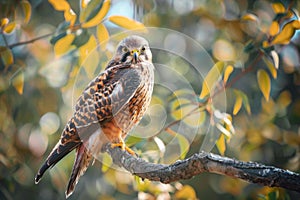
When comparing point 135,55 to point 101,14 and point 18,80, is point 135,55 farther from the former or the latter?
point 18,80

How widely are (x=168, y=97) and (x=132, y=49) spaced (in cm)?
84

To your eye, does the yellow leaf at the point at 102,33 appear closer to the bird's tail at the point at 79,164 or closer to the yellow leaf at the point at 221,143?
the bird's tail at the point at 79,164

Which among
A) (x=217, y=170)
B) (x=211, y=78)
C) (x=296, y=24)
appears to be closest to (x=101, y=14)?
(x=211, y=78)

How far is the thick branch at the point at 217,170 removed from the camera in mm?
1634

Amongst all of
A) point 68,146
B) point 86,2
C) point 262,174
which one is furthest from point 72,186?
point 262,174

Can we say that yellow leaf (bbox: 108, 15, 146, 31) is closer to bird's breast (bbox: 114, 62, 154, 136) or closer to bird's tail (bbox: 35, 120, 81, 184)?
bird's breast (bbox: 114, 62, 154, 136)

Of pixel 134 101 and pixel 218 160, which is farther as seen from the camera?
pixel 134 101

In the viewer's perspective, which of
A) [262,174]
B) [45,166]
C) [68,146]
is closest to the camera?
[262,174]

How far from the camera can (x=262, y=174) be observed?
1674 millimetres

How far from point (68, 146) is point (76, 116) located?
0.23 m

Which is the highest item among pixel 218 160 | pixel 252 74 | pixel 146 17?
pixel 218 160

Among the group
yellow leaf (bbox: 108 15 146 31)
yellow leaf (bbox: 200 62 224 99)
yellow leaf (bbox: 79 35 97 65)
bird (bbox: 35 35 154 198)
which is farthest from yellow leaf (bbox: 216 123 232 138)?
yellow leaf (bbox: 79 35 97 65)

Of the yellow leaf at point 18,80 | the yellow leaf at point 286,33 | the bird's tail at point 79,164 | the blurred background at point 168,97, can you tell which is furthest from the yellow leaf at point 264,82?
the yellow leaf at point 18,80

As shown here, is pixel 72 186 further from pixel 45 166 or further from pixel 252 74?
pixel 252 74
